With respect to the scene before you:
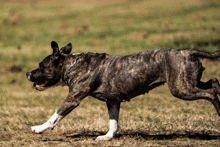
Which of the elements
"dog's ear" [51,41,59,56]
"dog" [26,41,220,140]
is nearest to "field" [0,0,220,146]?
"dog" [26,41,220,140]

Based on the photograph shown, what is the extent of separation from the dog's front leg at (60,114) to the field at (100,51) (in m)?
0.60

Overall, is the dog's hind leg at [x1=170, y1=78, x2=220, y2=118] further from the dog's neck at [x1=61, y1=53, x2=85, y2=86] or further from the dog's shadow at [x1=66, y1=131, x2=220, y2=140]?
the dog's neck at [x1=61, y1=53, x2=85, y2=86]

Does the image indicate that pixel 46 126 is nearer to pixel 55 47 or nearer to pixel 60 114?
pixel 60 114

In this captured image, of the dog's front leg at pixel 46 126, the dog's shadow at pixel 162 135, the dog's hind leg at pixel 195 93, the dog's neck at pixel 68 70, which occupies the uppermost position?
the dog's neck at pixel 68 70

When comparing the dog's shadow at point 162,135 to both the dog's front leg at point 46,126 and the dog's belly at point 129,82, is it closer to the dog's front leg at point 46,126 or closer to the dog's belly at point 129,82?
the dog's belly at point 129,82

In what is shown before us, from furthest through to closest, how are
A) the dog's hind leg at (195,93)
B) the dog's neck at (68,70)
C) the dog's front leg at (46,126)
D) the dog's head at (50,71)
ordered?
the dog's head at (50,71) → the dog's neck at (68,70) → the dog's front leg at (46,126) → the dog's hind leg at (195,93)

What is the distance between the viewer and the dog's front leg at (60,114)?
6.16m

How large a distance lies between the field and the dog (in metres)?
0.91

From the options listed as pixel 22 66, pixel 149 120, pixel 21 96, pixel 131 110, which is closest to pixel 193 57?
pixel 149 120

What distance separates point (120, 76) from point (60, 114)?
1.45 metres

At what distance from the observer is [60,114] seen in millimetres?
6277

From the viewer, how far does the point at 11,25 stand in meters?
27.8

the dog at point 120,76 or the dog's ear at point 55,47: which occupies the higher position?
the dog's ear at point 55,47

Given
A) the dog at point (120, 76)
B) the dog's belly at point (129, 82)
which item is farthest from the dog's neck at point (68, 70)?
the dog's belly at point (129, 82)
